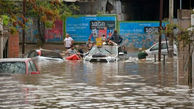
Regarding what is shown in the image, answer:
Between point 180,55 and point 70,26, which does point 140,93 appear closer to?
point 180,55

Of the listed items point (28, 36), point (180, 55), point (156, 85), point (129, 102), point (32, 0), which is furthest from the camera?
point (28, 36)

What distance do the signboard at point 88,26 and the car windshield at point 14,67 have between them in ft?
93.8

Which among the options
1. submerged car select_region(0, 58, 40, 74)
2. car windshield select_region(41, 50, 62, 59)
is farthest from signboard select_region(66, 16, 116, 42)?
submerged car select_region(0, 58, 40, 74)

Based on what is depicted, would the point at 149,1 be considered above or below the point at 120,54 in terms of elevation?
above

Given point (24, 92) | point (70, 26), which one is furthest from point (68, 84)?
point (70, 26)

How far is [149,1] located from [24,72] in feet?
128

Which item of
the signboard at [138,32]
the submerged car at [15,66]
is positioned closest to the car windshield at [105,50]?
the signboard at [138,32]

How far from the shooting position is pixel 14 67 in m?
24.4

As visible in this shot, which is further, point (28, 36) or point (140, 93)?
point (28, 36)

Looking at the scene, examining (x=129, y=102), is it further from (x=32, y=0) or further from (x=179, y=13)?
(x=179, y=13)

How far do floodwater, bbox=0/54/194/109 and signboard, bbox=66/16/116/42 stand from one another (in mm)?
24044

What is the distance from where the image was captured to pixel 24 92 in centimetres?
2012

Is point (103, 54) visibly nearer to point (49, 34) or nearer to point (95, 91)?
point (49, 34)

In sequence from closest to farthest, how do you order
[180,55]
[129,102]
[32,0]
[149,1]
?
[129,102], [32,0], [180,55], [149,1]
